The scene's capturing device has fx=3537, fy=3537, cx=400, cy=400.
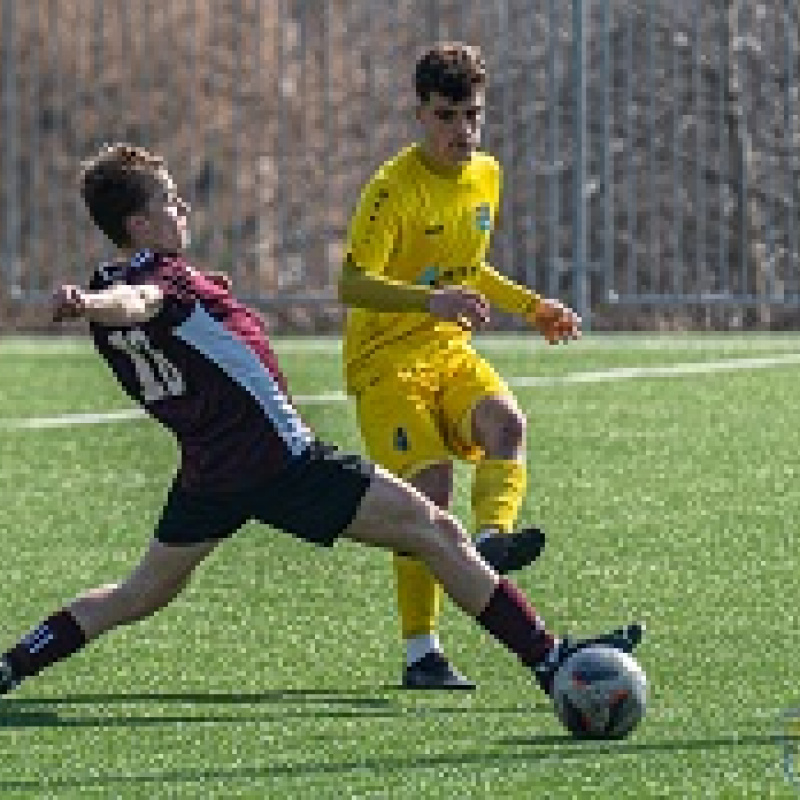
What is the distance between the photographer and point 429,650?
8820mm

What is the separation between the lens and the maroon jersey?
26.8 ft

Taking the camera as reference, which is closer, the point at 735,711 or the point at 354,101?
the point at 735,711

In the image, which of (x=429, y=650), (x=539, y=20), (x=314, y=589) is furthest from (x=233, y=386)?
(x=539, y=20)

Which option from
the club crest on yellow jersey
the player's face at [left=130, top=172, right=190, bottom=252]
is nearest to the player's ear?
the player's face at [left=130, top=172, right=190, bottom=252]

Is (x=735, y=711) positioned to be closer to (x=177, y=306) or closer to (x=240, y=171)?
(x=177, y=306)

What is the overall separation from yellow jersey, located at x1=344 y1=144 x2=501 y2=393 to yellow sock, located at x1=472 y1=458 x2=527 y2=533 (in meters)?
0.43

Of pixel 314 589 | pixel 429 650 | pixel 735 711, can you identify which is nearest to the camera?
pixel 735 711

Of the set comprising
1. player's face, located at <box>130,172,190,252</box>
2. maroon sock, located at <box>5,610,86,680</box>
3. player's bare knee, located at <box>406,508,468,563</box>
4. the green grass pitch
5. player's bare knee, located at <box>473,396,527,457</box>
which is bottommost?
the green grass pitch

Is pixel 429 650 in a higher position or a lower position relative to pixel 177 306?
lower

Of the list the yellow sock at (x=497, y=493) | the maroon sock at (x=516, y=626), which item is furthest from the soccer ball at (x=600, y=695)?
the yellow sock at (x=497, y=493)

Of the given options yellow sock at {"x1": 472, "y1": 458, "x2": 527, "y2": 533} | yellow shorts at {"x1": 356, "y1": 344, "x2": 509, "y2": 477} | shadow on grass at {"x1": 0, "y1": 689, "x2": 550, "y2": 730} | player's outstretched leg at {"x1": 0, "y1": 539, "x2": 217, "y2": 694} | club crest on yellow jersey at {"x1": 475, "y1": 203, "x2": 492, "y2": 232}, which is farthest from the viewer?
club crest on yellow jersey at {"x1": 475, "y1": 203, "x2": 492, "y2": 232}

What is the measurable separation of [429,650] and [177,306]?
1.21m

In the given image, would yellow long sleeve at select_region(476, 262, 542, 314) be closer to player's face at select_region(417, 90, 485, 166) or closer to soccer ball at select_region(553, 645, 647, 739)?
player's face at select_region(417, 90, 485, 166)

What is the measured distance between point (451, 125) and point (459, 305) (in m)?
0.98
